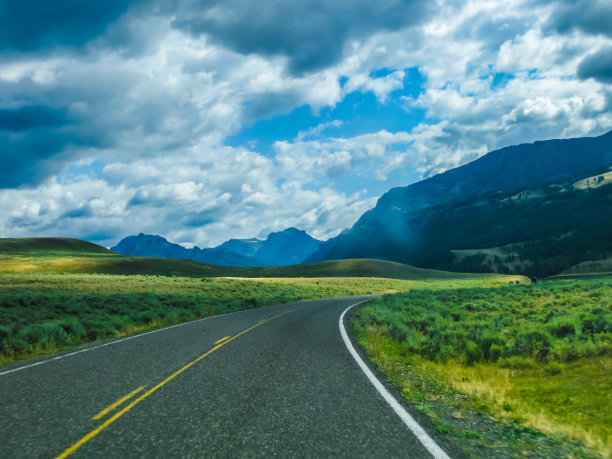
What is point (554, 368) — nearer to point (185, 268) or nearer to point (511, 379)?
point (511, 379)

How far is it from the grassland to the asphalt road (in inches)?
37.4

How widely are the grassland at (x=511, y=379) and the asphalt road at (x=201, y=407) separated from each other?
95 cm

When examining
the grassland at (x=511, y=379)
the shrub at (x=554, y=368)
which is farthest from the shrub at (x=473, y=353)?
the shrub at (x=554, y=368)

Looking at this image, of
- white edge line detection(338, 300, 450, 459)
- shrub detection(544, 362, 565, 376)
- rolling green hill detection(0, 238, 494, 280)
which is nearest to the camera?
white edge line detection(338, 300, 450, 459)

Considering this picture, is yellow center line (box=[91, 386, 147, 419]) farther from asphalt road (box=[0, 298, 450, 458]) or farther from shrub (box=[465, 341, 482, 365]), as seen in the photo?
shrub (box=[465, 341, 482, 365])

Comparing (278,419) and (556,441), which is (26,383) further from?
(556,441)

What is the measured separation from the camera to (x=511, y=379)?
7.71m

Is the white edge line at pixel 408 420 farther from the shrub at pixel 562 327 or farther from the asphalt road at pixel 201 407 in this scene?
the shrub at pixel 562 327

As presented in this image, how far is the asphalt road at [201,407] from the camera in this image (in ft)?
14.5

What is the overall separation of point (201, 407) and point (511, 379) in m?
6.11

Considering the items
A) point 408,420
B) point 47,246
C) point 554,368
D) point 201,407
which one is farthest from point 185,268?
point 408,420

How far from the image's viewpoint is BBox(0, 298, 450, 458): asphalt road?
443cm

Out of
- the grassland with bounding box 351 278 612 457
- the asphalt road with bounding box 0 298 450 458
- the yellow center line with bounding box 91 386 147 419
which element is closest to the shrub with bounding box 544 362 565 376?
the grassland with bounding box 351 278 612 457

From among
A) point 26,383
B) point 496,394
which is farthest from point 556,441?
point 26,383
